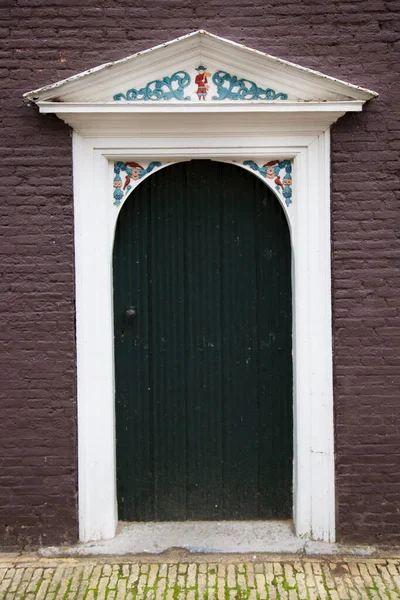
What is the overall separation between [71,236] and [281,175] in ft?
4.95

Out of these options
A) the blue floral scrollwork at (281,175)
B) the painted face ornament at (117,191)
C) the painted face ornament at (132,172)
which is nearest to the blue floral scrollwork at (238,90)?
Result: the blue floral scrollwork at (281,175)

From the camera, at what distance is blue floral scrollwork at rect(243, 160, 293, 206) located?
4227 millimetres

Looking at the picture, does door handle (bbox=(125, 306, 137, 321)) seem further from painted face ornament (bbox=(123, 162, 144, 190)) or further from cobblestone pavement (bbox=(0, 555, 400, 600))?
cobblestone pavement (bbox=(0, 555, 400, 600))

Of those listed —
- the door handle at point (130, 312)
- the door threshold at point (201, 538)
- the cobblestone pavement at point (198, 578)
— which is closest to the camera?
the cobblestone pavement at point (198, 578)

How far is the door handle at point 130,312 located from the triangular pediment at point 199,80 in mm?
1411

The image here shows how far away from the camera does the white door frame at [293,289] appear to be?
4125 millimetres

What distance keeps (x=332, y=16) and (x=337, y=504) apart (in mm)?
3330

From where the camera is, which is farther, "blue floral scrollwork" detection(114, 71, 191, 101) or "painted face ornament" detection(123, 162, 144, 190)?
"painted face ornament" detection(123, 162, 144, 190)

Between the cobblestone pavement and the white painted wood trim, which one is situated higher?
the white painted wood trim

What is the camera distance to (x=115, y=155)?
4137mm

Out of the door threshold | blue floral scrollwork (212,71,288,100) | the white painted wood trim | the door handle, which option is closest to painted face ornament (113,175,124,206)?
the white painted wood trim

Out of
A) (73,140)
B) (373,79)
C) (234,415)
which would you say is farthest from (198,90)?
(234,415)

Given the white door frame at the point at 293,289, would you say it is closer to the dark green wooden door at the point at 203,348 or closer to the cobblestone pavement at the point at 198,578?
the dark green wooden door at the point at 203,348

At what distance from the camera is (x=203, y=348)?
4441 millimetres
